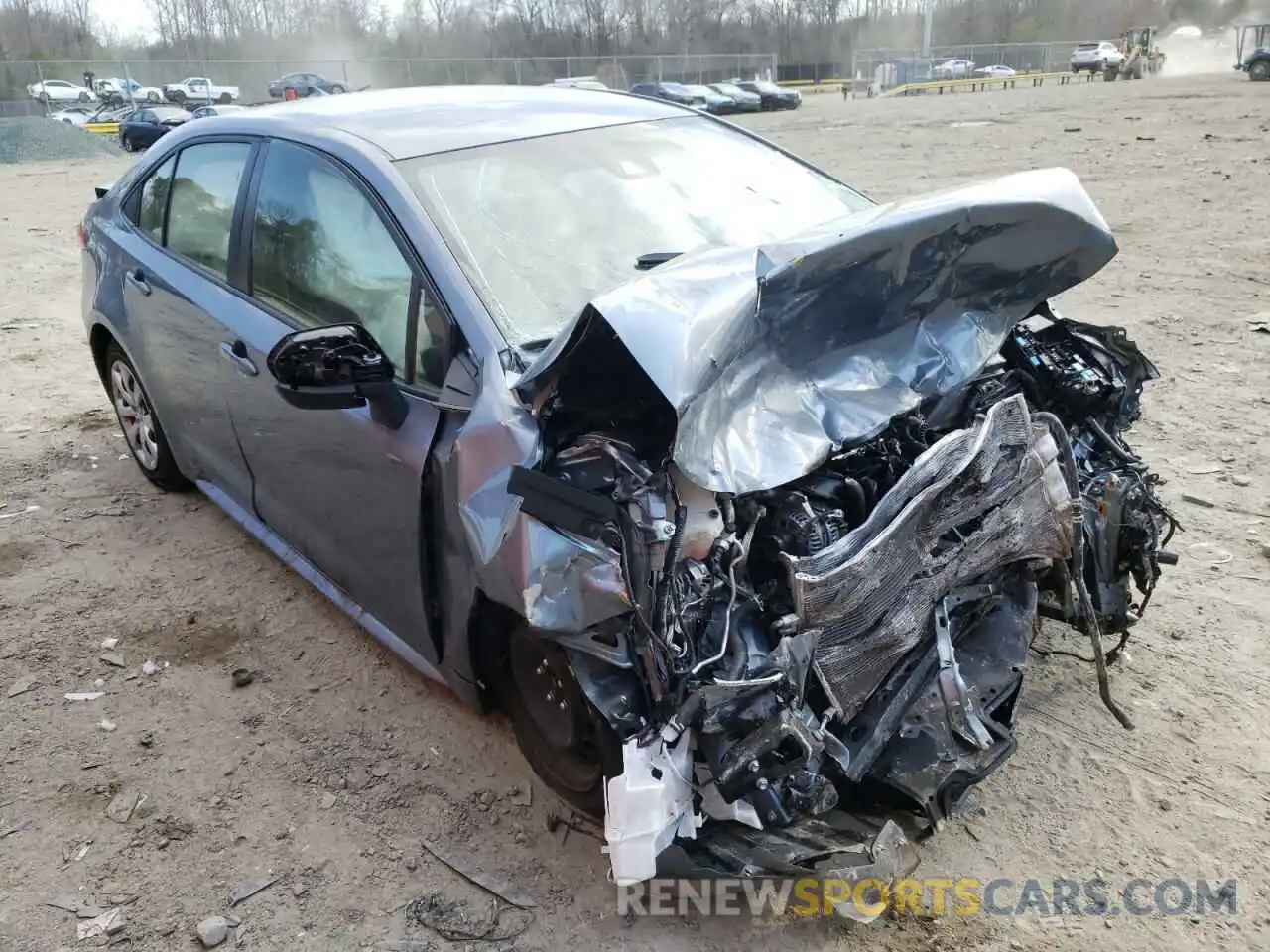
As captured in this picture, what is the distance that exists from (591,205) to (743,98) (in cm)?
3665

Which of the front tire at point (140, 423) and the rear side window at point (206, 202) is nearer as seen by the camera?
the rear side window at point (206, 202)

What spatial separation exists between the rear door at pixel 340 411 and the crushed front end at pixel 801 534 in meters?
0.48

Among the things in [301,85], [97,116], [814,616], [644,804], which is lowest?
[644,804]

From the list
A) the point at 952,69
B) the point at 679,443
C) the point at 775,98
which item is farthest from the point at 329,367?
the point at 952,69

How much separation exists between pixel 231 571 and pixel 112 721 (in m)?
0.98

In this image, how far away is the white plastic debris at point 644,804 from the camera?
83.6 inches

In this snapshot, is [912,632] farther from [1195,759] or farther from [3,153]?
[3,153]

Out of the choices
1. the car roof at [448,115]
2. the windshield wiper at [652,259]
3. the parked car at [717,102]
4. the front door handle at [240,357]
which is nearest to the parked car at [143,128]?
the parked car at [717,102]

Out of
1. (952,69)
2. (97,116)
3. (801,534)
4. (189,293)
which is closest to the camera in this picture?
(801,534)

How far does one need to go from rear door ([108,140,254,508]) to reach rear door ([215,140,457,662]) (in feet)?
0.62

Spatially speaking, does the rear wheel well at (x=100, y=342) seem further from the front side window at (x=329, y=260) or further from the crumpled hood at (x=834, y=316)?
the crumpled hood at (x=834, y=316)

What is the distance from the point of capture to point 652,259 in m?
3.00

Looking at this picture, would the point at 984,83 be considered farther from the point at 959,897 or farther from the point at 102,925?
the point at 102,925

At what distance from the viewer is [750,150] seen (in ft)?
12.5
